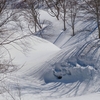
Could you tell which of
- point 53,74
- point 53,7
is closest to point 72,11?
point 53,7

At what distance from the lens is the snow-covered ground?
10641mm

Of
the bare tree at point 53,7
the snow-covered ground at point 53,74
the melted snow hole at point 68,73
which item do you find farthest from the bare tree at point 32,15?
the melted snow hole at point 68,73

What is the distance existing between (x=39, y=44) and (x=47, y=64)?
2.88m

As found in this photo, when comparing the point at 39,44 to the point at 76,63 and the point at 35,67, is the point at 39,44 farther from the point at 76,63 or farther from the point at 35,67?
the point at 76,63

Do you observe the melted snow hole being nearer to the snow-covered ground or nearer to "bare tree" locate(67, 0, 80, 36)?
the snow-covered ground

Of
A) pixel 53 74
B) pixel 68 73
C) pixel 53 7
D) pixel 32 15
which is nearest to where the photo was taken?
pixel 68 73

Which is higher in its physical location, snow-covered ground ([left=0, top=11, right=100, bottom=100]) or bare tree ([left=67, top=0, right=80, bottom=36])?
bare tree ([left=67, top=0, right=80, bottom=36])

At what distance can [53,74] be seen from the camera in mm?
12320

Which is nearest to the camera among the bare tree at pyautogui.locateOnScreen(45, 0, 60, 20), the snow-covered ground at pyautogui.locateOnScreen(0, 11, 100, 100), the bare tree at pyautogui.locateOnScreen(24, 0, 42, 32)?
the snow-covered ground at pyautogui.locateOnScreen(0, 11, 100, 100)

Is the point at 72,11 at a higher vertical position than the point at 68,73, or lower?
higher

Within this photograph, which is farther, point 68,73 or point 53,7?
point 53,7

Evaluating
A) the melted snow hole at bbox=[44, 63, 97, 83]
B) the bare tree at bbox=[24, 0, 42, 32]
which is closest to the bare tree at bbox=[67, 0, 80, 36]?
the bare tree at bbox=[24, 0, 42, 32]

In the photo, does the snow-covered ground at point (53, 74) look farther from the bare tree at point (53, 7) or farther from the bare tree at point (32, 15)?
the bare tree at point (53, 7)

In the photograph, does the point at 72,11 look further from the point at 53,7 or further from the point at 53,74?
the point at 53,74
